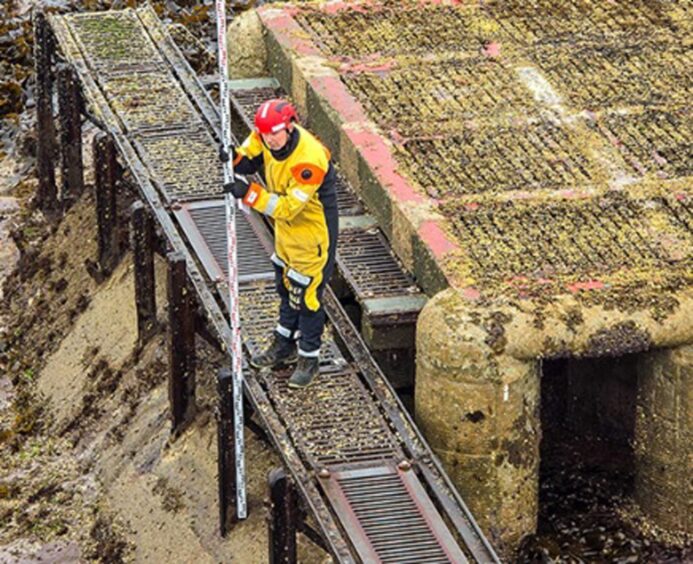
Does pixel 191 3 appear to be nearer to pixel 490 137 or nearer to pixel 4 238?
pixel 4 238

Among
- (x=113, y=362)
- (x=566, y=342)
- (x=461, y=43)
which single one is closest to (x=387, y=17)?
(x=461, y=43)

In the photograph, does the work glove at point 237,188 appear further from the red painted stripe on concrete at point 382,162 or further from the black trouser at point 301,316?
the red painted stripe on concrete at point 382,162

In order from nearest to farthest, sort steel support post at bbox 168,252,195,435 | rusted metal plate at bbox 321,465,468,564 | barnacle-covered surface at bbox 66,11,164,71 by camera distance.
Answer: rusted metal plate at bbox 321,465,468,564, steel support post at bbox 168,252,195,435, barnacle-covered surface at bbox 66,11,164,71

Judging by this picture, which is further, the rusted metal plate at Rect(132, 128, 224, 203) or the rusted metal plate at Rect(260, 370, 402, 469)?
the rusted metal plate at Rect(132, 128, 224, 203)

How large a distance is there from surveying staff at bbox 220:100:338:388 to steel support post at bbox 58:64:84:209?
18.3 feet

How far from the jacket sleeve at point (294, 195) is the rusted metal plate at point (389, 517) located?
67.8 inches

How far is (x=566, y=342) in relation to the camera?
13953 mm

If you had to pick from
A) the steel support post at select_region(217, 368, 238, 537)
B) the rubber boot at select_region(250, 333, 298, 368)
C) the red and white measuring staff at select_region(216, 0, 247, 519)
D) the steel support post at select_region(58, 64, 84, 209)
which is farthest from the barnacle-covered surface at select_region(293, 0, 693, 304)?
the steel support post at select_region(58, 64, 84, 209)

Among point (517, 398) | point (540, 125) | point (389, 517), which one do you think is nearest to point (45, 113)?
point (540, 125)

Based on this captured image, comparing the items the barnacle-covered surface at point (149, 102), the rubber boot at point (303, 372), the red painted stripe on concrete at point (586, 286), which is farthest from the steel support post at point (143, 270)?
the red painted stripe on concrete at point (586, 286)

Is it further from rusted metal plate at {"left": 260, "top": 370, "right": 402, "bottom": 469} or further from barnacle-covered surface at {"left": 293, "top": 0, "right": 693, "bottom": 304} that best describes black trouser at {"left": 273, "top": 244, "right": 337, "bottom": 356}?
barnacle-covered surface at {"left": 293, "top": 0, "right": 693, "bottom": 304}

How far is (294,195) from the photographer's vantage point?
13523 mm

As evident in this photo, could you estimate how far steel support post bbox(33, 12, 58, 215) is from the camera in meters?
20.6

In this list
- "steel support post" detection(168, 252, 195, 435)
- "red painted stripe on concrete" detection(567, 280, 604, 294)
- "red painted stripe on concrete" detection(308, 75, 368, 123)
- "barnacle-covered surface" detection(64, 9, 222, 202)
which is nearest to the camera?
"red painted stripe on concrete" detection(567, 280, 604, 294)
